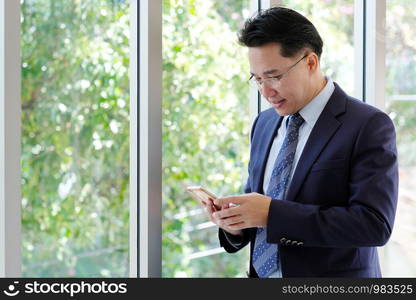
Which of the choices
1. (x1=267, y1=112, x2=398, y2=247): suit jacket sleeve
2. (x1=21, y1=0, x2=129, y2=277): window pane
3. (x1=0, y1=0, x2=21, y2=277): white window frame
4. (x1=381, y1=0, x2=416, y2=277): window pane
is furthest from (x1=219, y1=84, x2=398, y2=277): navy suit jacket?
(x1=381, y1=0, x2=416, y2=277): window pane

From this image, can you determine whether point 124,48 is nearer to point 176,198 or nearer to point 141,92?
point 141,92

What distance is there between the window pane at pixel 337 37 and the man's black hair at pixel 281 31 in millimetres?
1185

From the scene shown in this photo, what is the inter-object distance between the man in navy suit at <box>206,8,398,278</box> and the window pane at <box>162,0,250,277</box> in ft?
2.99

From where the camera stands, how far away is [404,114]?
3240mm

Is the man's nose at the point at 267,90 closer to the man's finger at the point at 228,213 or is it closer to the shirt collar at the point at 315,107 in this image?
the shirt collar at the point at 315,107

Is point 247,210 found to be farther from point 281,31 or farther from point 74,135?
point 74,135

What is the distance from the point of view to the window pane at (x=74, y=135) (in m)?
2.46

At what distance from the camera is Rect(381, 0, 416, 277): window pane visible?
3172mm

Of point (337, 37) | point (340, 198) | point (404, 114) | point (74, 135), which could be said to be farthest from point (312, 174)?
point (404, 114)

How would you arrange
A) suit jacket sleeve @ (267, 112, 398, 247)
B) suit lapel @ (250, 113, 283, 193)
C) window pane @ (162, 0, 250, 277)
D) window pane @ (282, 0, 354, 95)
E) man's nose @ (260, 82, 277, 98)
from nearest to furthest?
suit jacket sleeve @ (267, 112, 398, 247)
man's nose @ (260, 82, 277, 98)
suit lapel @ (250, 113, 283, 193)
window pane @ (162, 0, 250, 277)
window pane @ (282, 0, 354, 95)

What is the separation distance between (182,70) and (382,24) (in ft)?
3.11

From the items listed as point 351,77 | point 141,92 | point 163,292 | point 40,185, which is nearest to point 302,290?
point 163,292

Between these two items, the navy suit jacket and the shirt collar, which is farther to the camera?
the shirt collar

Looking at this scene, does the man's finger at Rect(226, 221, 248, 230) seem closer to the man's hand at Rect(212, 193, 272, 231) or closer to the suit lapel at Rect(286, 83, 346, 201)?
the man's hand at Rect(212, 193, 272, 231)
